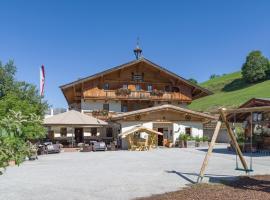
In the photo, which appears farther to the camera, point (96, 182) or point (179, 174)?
point (179, 174)

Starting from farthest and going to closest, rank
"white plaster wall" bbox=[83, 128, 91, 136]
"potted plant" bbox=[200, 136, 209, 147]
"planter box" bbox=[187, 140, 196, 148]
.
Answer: "white plaster wall" bbox=[83, 128, 91, 136] < "potted plant" bbox=[200, 136, 209, 147] < "planter box" bbox=[187, 140, 196, 148]

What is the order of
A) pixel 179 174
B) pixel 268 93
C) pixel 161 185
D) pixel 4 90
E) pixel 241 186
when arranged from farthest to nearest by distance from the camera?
pixel 268 93 < pixel 4 90 < pixel 179 174 < pixel 161 185 < pixel 241 186

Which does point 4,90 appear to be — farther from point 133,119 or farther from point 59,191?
point 59,191

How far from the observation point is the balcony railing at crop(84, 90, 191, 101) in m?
39.1

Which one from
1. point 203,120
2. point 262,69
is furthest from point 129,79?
point 262,69

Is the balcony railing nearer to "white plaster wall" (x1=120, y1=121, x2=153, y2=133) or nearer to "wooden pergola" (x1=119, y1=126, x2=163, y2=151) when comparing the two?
"white plaster wall" (x1=120, y1=121, x2=153, y2=133)

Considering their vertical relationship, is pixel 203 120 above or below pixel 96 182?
above

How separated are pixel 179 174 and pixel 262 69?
76685 mm

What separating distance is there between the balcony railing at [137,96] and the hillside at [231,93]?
2731 centimetres

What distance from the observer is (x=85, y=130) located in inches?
1416

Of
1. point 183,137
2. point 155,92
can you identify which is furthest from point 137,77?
point 183,137

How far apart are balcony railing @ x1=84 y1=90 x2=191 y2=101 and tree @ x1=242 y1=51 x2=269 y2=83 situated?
46.8 meters

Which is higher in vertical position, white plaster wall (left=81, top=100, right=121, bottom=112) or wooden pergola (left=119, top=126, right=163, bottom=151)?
white plaster wall (left=81, top=100, right=121, bottom=112)

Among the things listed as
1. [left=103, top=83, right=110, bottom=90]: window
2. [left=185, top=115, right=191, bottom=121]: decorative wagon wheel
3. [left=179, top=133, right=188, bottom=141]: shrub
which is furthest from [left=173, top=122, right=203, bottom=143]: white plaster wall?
[left=103, top=83, right=110, bottom=90]: window
